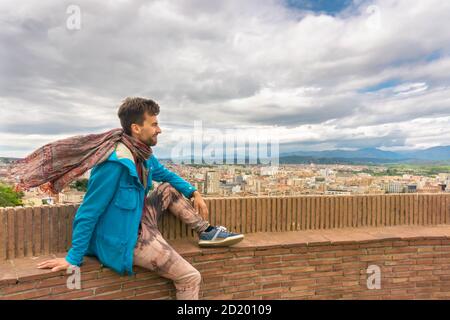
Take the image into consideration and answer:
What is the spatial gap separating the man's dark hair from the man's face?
0.08 feet

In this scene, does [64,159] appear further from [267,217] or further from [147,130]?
[267,217]

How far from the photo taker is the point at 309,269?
11.2ft

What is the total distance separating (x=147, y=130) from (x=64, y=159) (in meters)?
0.67

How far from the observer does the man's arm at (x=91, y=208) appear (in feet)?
7.52

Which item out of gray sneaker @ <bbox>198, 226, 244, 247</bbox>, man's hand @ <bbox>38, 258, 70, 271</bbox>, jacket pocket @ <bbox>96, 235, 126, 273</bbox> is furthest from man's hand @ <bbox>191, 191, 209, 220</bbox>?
man's hand @ <bbox>38, 258, 70, 271</bbox>

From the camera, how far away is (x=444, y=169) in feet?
35.1

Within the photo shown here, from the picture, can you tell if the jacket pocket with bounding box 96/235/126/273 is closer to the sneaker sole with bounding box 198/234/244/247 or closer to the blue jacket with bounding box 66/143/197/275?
the blue jacket with bounding box 66/143/197/275

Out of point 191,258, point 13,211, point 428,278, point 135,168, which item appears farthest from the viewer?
point 428,278

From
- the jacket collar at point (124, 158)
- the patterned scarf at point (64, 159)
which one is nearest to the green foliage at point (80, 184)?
the patterned scarf at point (64, 159)

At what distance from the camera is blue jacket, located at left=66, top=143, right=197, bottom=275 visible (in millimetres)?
2305

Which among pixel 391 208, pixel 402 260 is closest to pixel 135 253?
pixel 402 260

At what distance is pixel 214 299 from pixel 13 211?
187 cm

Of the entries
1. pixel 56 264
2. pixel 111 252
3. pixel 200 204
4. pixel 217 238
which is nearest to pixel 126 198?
pixel 111 252
